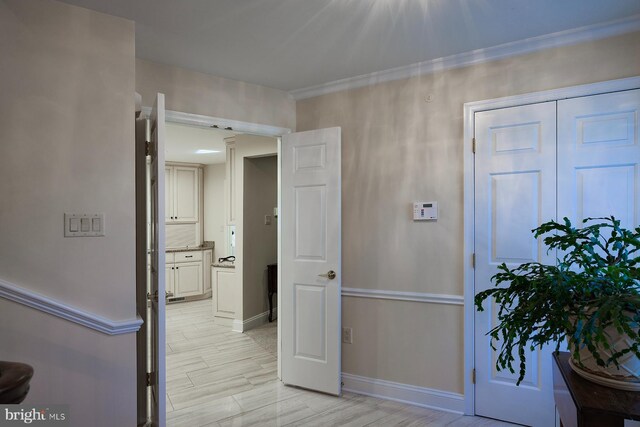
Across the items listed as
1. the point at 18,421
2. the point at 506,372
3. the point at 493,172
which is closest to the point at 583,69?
the point at 493,172

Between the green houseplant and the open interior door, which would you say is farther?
the open interior door

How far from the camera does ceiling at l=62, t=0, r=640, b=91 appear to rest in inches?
81.0

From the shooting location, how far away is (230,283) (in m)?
5.42

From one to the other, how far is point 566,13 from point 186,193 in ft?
21.9

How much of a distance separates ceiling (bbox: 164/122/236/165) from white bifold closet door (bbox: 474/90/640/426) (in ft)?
8.59

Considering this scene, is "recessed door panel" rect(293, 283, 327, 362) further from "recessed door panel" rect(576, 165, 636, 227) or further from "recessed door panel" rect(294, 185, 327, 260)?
"recessed door panel" rect(576, 165, 636, 227)

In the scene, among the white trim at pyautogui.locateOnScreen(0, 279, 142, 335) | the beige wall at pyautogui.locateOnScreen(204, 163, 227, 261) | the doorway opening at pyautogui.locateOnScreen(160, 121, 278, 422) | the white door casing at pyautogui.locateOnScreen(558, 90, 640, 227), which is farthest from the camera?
the beige wall at pyautogui.locateOnScreen(204, 163, 227, 261)

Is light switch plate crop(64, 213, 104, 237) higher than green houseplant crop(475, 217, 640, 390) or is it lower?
higher

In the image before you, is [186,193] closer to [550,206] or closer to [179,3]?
[179,3]

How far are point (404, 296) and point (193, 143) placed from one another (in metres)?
3.94

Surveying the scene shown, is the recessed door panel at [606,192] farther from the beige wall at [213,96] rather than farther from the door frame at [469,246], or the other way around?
the beige wall at [213,96]

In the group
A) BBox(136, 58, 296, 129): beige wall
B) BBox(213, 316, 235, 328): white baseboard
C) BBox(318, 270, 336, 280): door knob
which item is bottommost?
BBox(213, 316, 235, 328): white baseboard

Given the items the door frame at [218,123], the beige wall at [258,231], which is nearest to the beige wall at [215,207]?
the beige wall at [258,231]

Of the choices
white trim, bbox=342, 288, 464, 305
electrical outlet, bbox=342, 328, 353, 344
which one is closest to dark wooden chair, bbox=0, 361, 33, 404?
white trim, bbox=342, 288, 464, 305
